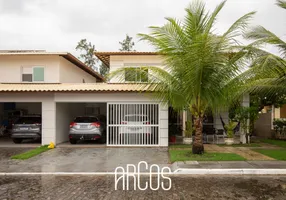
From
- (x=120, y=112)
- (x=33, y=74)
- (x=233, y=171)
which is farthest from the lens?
(x=33, y=74)

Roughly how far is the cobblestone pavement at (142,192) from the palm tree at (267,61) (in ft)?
14.1

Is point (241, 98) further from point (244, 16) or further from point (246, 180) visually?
point (246, 180)

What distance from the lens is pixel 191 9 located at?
36.4ft

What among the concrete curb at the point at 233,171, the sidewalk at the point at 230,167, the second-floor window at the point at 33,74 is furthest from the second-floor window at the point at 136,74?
the second-floor window at the point at 33,74

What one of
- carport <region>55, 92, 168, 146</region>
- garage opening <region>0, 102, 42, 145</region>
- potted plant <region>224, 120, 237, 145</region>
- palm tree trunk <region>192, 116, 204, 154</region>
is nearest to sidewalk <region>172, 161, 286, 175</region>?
palm tree trunk <region>192, 116, 204, 154</region>

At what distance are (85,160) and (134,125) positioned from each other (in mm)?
4219

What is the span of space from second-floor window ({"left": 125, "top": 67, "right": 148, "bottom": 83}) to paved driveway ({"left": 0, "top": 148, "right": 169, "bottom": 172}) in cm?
326

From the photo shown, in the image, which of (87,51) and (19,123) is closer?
(19,123)

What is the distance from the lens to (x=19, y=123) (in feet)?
50.8

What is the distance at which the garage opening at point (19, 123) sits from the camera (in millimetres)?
15508

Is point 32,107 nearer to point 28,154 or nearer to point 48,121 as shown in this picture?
point 48,121

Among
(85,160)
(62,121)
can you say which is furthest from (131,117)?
(62,121)

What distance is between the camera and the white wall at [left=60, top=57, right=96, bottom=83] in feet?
62.5

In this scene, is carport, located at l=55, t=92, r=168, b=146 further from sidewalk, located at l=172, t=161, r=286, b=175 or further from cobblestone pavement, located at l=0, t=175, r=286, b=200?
cobblestone pavement, located at l=0, t=175, r=286, b=200
